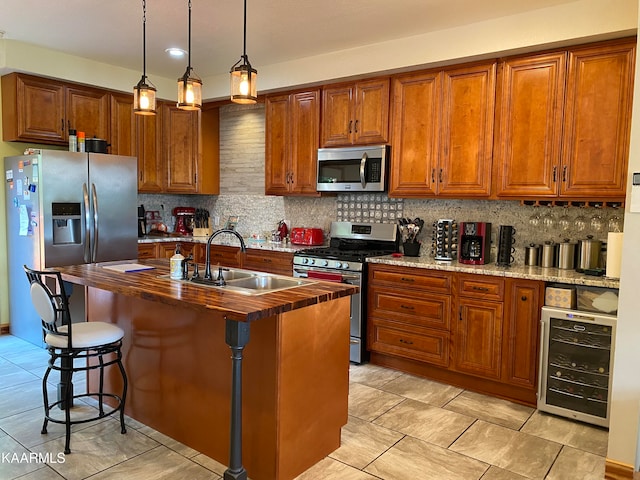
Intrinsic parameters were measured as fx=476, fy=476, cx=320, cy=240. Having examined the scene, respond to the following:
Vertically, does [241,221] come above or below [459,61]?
below

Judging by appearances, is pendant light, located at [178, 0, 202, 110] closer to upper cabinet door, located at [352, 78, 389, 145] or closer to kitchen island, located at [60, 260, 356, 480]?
kitchen island, located at [60, 260, 356, 480]

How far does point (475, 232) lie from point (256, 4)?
2330mm

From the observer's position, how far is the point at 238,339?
2055 millimetres

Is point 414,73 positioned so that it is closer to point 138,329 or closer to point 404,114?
point 404,114

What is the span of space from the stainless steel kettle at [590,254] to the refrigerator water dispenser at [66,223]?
167 inches

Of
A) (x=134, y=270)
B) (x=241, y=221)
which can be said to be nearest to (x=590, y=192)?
(x=134, y=270)

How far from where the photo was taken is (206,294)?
234cm

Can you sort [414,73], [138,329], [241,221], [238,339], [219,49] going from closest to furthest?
1. [238,339]
2. [138,329]
3. [414,73]
4. [219,49]
5. [241,221]

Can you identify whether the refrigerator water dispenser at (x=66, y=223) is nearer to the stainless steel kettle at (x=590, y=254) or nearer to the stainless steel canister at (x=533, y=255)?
the stainless steel canister at (x=533, y=255)

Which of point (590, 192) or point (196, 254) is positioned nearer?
point (590, 192)

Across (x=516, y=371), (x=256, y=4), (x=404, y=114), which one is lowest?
(x=516, y=371)

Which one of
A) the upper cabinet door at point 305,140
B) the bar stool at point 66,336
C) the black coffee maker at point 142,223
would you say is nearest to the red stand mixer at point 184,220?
Answer: the black coffee maker at point 142,223

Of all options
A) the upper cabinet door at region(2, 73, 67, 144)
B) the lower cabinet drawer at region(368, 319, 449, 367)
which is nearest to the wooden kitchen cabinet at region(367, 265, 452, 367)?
the lower cabinet drawer at region(368, 319, 449, 367)

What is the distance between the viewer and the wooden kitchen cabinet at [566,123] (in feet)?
10.3
